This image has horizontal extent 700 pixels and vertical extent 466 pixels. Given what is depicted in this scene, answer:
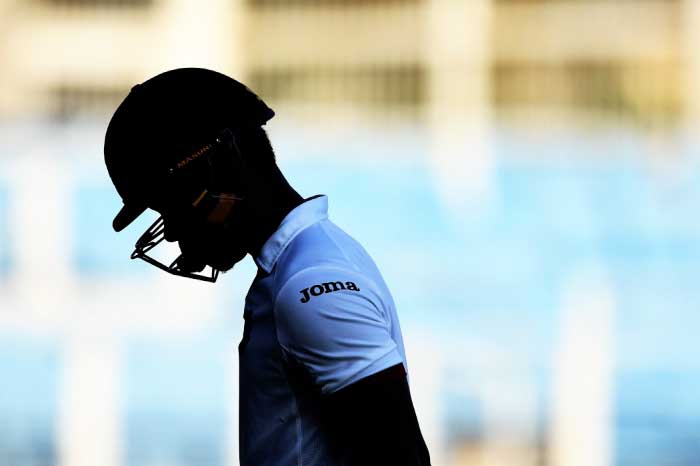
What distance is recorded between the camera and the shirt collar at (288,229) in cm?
174

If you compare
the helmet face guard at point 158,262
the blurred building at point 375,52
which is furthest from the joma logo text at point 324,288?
the blurred building at point 375,52

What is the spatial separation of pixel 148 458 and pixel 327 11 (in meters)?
3.43

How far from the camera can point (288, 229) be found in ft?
5.76

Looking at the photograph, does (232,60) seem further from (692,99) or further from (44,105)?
(692,99)

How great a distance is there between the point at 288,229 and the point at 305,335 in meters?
0.19

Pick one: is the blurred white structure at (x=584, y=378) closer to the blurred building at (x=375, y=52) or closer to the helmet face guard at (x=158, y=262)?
the blurred building at (x=375, y=52)

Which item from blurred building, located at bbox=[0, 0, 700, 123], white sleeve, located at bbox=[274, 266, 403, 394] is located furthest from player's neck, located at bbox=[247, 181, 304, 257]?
blurred building, located at bbox=[0, 0, 700, 123]

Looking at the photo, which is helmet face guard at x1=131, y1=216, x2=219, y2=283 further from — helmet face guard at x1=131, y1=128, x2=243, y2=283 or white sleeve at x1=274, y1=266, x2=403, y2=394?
white sleeve at x1=274, y1=266, x2=403, y2=394

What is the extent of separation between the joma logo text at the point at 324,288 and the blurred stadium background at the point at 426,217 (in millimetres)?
7363

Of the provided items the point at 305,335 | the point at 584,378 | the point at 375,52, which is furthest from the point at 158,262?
the point at 375,52

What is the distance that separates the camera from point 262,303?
68.4 inches

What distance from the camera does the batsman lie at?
5.29 feet

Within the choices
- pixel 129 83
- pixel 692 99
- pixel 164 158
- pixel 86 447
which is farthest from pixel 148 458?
pixel 164 158

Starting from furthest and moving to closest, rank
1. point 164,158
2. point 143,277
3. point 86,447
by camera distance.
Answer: point 143,277
point 86,447
point 164,158
